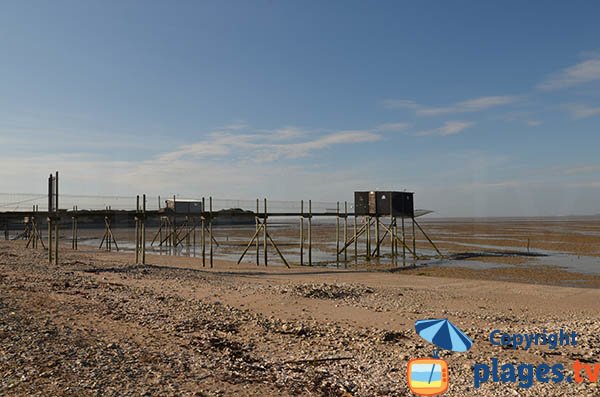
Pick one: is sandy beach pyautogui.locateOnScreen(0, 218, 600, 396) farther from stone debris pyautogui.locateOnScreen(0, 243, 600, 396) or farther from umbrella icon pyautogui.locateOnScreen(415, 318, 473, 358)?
umbrella icon pyautogui.locateOnScreen(415, 318, 473, 358)

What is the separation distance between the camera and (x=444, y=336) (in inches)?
222

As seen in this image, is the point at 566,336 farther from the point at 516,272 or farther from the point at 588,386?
the point at 516,272

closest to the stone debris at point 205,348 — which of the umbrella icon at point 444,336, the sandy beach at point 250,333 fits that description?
the sandy beach at point 250,333

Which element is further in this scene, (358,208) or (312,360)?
(358,208)

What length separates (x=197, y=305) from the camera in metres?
13.8

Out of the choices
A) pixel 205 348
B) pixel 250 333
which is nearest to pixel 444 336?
pixel 205 348

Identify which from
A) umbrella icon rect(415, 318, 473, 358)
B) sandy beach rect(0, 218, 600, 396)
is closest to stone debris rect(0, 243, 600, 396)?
sandy beach rect(0, 218, 600, 396)

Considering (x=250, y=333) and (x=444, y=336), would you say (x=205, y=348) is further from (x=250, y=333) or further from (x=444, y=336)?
(x=444, y=336)

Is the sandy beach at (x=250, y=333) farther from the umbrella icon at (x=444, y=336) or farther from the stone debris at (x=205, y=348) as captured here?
the umbrella icon at (x=444, y=336)

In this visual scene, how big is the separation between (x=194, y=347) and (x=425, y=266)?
23.1 meters

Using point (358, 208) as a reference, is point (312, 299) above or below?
below

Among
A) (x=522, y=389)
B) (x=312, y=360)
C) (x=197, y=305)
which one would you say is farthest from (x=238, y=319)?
(x=522, y=389)

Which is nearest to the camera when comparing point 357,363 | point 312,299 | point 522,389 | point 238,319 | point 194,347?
point 522,389

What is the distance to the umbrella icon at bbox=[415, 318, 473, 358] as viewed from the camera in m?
5.52
